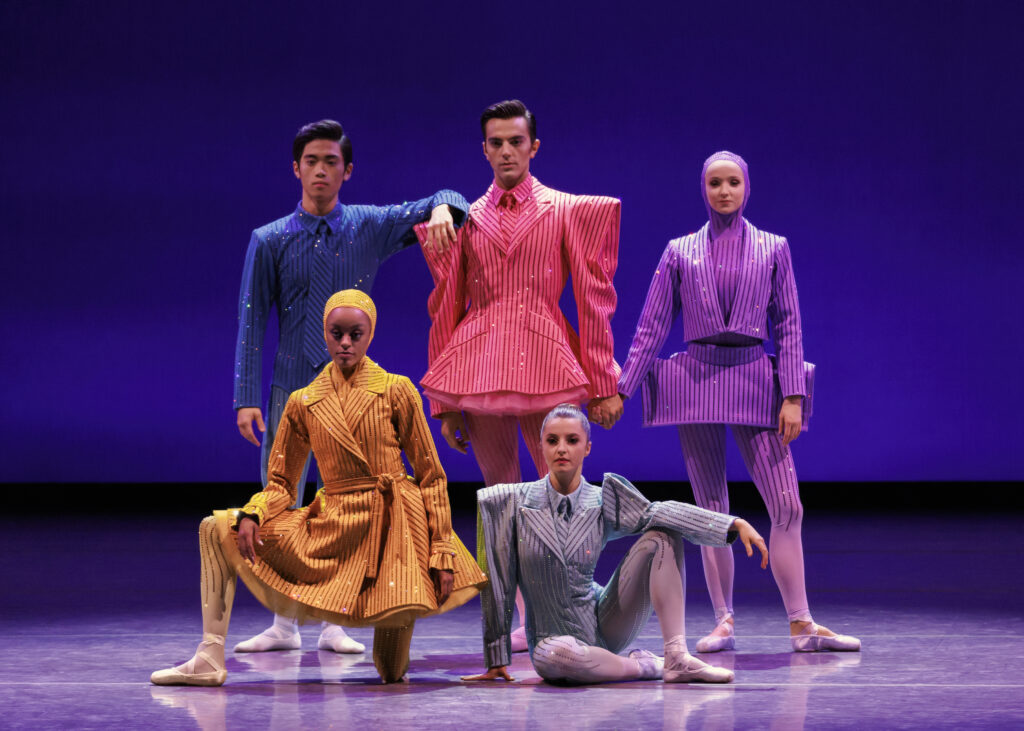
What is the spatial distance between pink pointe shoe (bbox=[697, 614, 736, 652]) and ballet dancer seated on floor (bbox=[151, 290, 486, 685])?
0.82 metres

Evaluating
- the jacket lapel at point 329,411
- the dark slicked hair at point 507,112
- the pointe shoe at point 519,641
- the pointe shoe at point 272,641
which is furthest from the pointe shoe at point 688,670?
the dark slicked hair at point 507,112

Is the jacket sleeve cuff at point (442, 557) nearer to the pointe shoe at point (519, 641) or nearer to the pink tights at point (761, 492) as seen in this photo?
the pointe shoe at point (519, 641)

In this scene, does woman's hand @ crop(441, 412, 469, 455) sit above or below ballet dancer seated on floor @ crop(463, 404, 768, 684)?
above

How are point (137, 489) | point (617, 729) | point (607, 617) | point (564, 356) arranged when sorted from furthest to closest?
point (137, 489), point (564, 356), point (607, 617), point (617, 729)

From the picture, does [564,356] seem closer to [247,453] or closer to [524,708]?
[524,708]

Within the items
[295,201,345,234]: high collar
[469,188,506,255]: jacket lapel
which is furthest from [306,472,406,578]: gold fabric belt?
[295,201,345,234]: high collar

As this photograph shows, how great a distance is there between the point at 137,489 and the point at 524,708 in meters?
6.60

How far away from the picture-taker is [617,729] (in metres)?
2.71

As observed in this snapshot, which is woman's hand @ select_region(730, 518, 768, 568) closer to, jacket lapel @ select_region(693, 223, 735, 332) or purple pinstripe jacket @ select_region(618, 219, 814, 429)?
purple pinstripe jacket @ select_region(618, 219, 814, 429)

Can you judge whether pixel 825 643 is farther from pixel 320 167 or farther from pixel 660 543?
pixel 320 167

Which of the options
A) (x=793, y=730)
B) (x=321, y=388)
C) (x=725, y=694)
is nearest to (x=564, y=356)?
(x=321, y=388)

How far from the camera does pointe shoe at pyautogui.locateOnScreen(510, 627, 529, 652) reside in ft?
12.7

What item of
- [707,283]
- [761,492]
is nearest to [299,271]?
[707,283]

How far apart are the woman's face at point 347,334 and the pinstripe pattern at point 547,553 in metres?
0.50
